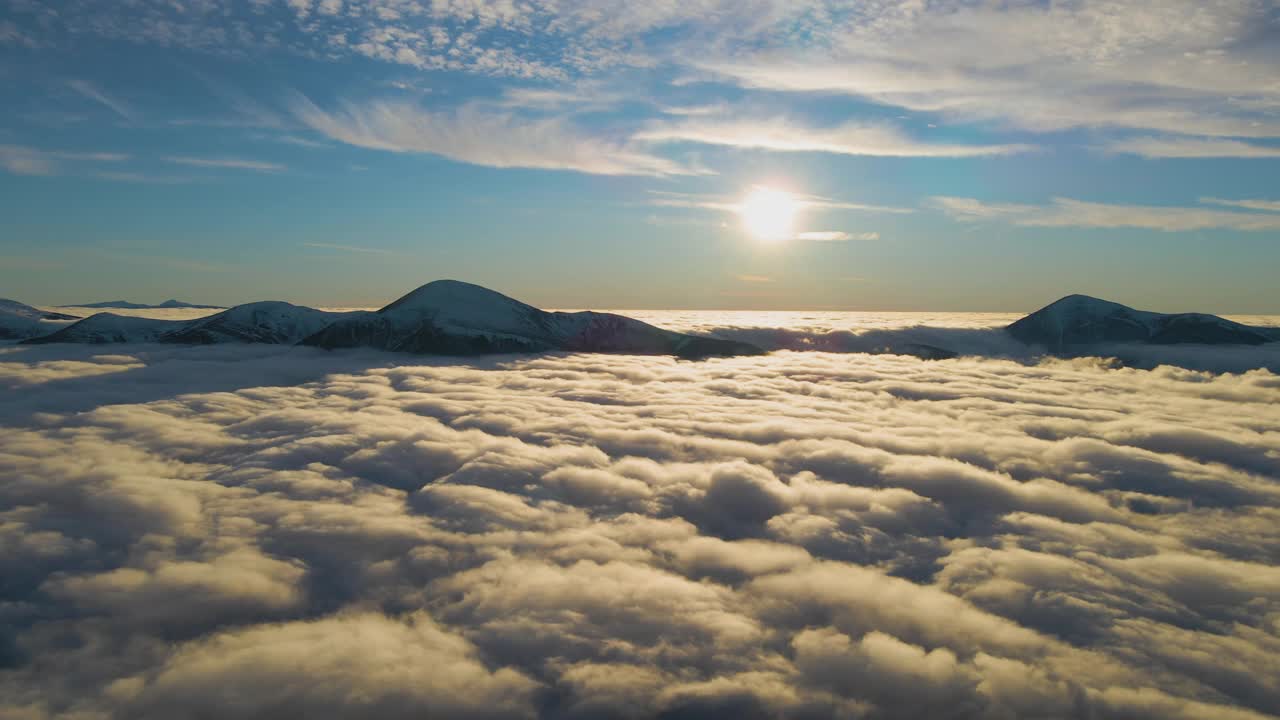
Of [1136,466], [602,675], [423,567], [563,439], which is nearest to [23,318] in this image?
[563,439]

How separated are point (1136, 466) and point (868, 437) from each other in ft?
19.8

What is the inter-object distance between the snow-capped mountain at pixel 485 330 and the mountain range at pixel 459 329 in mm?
81

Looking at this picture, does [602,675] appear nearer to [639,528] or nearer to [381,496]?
[639,528]

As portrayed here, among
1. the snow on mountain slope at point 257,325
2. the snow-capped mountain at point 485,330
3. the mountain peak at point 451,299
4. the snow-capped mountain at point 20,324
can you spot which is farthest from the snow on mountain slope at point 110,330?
the mountain peak at point 451,299

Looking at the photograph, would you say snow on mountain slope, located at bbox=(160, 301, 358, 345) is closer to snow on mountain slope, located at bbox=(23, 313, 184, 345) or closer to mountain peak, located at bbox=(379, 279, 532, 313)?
snow on mountain slope, located at bbox=(23, 313, 184, 345)

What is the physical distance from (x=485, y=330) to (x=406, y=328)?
5830 millimetres

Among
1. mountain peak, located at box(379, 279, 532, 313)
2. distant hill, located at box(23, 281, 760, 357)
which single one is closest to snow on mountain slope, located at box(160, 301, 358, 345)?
distant hill, located at box(23, 281, 760, 357)

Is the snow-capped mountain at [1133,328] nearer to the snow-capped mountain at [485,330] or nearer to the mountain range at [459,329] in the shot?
the mountain range at [459,329]

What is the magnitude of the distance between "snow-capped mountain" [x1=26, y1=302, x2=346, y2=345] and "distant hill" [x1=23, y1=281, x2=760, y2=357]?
54 millimetres

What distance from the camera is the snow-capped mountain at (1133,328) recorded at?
6044 centimetres

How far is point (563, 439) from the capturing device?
1500 centimetres

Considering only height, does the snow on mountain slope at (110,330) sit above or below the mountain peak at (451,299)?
below

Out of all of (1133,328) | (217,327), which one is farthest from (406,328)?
(1133,328)

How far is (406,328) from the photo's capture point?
43.7 metres
